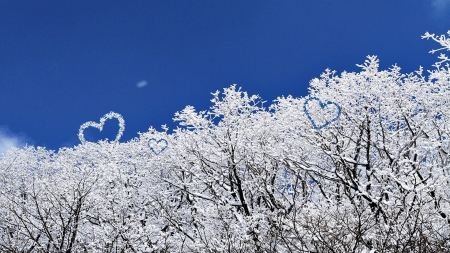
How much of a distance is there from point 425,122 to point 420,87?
2642 mm

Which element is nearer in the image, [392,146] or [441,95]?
[392,146]

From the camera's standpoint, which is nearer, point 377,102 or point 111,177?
point 377,102

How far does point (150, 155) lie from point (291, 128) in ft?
38.3

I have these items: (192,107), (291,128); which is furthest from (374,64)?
(192,107)

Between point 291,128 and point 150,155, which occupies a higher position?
point 150,155

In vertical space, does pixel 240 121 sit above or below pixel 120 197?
above

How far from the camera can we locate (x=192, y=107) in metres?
14.7

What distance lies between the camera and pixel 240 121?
567 inches

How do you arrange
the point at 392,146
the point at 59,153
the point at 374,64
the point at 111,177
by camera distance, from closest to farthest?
the point at 392,146, the point at 374,64, the point at 111,177, the point at 59,153

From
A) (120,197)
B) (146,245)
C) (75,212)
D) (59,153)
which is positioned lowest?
(146,245)

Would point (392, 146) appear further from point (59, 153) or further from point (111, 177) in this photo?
point (59, 153)

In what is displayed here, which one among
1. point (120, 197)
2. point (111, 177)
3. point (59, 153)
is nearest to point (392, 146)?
point (120, 197)

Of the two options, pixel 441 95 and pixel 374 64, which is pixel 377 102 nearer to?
pixel 374 64

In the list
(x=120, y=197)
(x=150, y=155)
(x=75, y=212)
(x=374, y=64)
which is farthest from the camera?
(x=150, y=155)
